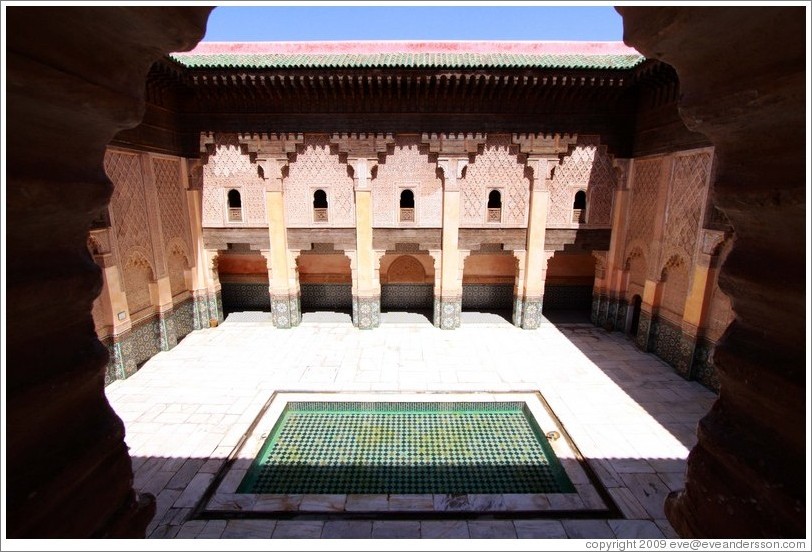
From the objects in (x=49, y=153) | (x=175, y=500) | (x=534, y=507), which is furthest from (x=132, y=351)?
(x=49, y=153)

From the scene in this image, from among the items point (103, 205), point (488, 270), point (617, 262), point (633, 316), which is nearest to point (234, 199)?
point (488, 270)

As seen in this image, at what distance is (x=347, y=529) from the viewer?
3412 millimetres

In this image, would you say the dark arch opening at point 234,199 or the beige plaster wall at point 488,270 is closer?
the dark arch opening at point 234,199

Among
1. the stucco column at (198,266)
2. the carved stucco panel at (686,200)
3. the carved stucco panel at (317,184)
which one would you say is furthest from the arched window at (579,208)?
the stucco column at (198,266)

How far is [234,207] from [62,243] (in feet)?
26.4

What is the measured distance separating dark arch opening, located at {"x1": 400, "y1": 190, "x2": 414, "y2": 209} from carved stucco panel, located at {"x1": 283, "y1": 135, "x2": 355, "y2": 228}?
1040 mm

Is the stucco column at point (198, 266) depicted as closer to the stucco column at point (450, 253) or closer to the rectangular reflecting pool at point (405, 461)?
the rectangular reflecting pool at point (405, 461)

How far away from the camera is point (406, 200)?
326 inches

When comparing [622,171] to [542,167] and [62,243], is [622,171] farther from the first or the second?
[62,243]

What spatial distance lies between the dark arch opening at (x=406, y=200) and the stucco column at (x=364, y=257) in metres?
0.69

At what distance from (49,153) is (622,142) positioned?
8933 millimetres

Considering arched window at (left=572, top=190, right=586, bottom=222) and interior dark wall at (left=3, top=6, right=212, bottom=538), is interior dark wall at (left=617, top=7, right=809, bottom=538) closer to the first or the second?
interior dark wall at (left=3, top=6, right=212, bottom=538)

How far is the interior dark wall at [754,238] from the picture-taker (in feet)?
2.68

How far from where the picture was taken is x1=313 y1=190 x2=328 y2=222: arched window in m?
8.28
